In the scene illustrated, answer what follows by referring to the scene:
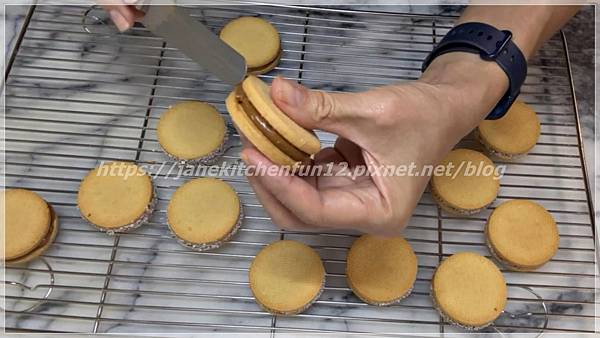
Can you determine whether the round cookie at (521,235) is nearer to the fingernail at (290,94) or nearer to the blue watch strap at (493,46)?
the blue watch strap at (493,46)

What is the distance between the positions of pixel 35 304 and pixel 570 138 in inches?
54.6

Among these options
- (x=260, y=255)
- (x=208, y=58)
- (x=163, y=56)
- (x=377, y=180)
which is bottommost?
(x=260, y=255)

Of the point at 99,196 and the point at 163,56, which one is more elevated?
the point at 163,56

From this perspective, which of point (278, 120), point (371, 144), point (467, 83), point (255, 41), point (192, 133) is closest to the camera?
point (278, 120)

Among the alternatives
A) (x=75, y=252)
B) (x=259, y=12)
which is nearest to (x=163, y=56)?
(x=259, y=12)

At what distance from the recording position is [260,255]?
54.0 inches

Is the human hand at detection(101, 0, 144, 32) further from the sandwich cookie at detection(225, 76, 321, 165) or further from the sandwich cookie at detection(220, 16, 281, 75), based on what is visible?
the sandwich cookie at detection(220, 16, 281, 75)

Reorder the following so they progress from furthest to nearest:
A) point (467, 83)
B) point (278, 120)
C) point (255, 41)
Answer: point (255, 41) → point (467, 83) → point (278, 120)

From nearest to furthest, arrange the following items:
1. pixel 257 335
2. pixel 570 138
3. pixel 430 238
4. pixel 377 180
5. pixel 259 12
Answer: pixel 377 180 < pixel 257 335 < pixel 430 238 < pixel 570 138 < pixel 259 12

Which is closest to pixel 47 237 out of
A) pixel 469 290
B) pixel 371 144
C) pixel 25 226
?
pixel 25 226

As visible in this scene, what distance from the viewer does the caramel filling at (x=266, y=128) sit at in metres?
1.00

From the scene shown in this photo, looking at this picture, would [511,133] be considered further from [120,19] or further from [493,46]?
[120,19]

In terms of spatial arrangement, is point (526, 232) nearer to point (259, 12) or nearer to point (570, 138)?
point (570, 138)

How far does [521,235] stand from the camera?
1.42 metres
